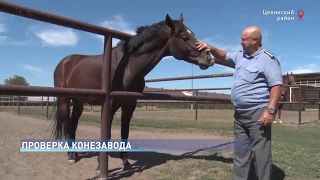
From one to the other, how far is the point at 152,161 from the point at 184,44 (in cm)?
164

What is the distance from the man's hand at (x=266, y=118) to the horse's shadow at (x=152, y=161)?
0.99 meters

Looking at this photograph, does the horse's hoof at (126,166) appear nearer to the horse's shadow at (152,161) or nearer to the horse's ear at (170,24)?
the horse's shadow at (152,161)

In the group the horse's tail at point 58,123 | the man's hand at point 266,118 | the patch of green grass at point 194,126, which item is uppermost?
the man's hand at point 266,118

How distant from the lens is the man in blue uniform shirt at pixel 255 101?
7.43 ft

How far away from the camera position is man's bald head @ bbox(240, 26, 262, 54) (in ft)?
7.79

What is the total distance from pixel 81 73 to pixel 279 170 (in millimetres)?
2855

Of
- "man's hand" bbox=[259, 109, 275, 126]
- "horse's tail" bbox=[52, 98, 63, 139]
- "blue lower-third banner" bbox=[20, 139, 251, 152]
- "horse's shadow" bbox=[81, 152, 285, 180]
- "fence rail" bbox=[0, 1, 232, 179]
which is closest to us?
"fence rail" bbox=[0, 1, 232, 179]

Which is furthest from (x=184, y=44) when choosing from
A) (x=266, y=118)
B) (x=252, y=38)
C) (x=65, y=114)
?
(x=65, y=114)

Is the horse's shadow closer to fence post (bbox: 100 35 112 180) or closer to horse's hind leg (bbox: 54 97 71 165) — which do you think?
fence post (bbox: 100 35 112 180)

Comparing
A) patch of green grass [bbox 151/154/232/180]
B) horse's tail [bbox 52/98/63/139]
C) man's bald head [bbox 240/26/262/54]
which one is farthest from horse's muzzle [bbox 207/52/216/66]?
horse's tail [bbox 52/98/63/139]

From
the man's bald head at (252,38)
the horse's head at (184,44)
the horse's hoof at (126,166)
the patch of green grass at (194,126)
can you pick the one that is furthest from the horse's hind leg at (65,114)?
the patch of green grass at (194,126)

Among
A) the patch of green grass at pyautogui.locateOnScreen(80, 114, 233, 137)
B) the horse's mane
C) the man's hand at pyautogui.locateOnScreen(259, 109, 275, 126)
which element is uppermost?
the horse's mane

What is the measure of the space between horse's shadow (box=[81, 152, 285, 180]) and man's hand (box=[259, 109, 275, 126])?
986 mm

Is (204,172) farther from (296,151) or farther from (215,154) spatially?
(296,151)
